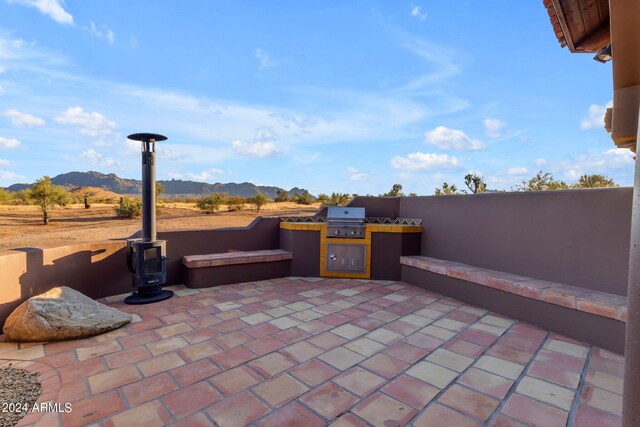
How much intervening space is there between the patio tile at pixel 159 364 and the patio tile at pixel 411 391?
1888 millimetres

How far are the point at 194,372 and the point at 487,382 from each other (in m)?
2.51

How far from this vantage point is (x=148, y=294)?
174 inches

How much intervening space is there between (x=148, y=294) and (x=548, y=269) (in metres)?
5.86

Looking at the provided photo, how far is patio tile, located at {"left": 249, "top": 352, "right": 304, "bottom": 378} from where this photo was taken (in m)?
2.53

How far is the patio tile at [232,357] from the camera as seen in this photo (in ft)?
8.65

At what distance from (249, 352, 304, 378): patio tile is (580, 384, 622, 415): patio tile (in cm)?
235

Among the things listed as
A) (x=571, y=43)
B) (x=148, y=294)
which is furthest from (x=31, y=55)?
(x=571, y=43)

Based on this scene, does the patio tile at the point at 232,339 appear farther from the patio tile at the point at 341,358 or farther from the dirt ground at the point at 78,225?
the dirt ground at the point at 78,225

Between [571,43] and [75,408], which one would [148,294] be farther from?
[571,43]

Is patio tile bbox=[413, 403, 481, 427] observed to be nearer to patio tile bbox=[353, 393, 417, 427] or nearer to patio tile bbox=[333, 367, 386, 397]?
patio tile bbox=[353, 393, 417, 427]

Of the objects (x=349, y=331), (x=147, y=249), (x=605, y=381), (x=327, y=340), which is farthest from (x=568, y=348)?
(x=147, y=249)

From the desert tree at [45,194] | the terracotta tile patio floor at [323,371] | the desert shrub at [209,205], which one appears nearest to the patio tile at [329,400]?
the terracotta tile patio floor at [323,371]

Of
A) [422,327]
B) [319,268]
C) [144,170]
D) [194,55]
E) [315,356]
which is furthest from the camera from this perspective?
[194,55]

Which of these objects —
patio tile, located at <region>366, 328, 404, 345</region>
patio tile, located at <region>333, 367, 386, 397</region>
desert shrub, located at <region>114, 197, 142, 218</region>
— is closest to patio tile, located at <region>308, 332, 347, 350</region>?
patio tile, located at <region>366, 328, 404, 345</region>
